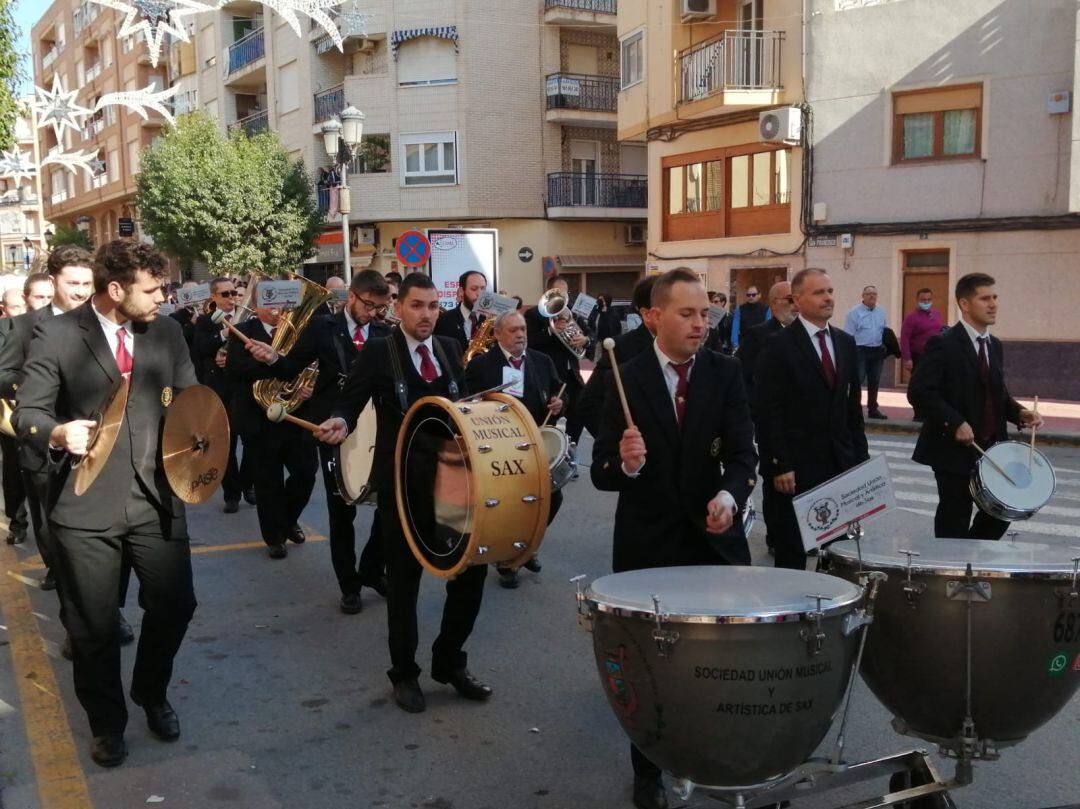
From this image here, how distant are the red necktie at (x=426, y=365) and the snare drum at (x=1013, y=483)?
9.10 ft

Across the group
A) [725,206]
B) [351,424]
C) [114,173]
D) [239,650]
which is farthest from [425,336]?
[114,173]

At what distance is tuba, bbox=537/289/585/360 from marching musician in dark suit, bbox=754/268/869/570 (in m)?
3.53

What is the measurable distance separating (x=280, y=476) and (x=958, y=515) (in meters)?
4.60

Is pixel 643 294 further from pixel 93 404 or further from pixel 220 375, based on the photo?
pixel 220 375

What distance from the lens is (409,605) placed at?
4.97 metres

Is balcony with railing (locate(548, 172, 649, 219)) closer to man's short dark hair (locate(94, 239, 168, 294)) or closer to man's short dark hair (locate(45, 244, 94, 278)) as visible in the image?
man's short dark hair (locate(45, 244, 94, 278))

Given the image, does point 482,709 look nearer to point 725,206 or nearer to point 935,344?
point 935,344

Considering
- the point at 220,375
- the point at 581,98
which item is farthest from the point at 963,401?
the point at 581,98

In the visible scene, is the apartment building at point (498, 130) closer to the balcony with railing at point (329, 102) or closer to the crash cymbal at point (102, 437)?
the balcony with railing at point (329, 102)

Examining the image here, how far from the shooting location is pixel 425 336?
5328 millimetres

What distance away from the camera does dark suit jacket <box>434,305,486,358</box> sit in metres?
9.45

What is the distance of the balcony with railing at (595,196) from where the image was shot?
3341 centimetres

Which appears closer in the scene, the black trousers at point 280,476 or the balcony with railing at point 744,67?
the black trousers at point 280,476

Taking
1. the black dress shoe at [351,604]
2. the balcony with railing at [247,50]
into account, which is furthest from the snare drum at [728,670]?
the balcony with railing at [247,50]
